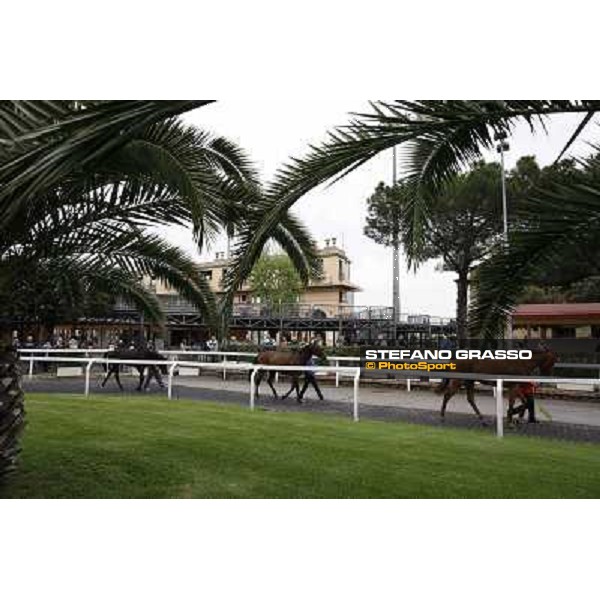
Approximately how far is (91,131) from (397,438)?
5.47 meters

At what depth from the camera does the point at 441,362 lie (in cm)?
1266

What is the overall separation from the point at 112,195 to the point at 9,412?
196cm

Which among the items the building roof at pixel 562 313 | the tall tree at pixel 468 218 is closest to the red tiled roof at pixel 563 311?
the building roof at pixel 562 313

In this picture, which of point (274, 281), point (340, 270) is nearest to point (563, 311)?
point (274, 281)

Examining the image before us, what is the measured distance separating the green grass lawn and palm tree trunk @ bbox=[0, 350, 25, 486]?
8.1 inches

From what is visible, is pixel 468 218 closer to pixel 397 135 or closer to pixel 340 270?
pixel 397 135

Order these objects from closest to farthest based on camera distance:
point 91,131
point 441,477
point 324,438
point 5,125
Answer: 1. point 91,131
2. point 5,125
3. point 441,477
4. point 324,438

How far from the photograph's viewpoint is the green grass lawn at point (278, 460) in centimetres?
495

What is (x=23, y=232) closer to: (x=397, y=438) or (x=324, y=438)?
(x=324, y=438)

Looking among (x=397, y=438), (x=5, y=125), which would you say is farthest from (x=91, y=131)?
(x=397, y=438)

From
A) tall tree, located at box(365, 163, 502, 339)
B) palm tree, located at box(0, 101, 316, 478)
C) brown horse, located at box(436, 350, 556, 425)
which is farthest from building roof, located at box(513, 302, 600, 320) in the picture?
palm tree, located at box(0, 101, 316, 478)

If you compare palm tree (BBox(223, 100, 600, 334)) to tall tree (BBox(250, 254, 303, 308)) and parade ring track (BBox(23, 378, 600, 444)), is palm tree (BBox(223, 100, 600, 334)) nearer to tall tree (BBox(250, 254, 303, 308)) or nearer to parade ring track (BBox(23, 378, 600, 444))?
parade ring track (BBox(23, 378, 600, 444))

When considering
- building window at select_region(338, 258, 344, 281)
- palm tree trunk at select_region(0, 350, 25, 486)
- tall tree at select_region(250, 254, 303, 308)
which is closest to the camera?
palm tree trunk at select_region(0, 350, 25, 486)

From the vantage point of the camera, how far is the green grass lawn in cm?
495
